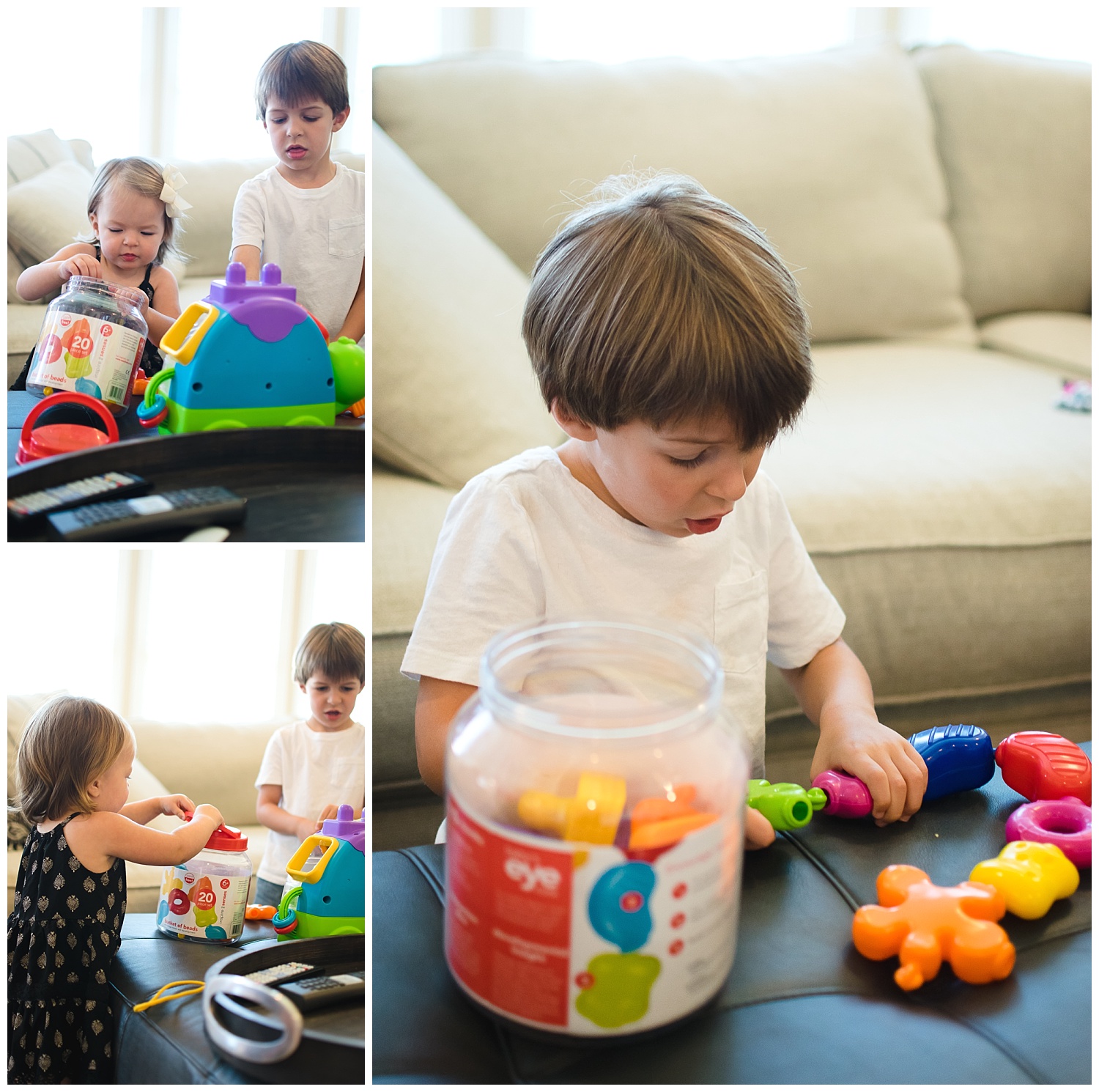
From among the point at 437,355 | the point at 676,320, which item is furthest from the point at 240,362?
the point at 437,355

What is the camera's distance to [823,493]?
134 cm

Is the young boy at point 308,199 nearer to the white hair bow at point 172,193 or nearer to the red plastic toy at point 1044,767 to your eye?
the white hair bow at point 172,193

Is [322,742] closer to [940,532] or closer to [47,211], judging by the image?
[47,211]

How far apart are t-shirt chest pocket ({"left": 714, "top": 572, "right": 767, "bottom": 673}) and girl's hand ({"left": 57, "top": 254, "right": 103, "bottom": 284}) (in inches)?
19.3

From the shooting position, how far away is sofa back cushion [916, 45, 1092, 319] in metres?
1.86

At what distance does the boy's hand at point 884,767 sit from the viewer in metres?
0.59

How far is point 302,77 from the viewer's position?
0.66 meters

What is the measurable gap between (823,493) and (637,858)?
104 centimetres

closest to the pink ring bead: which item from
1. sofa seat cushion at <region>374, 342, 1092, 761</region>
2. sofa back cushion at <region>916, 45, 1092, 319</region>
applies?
sofa seat cushion at <region>374, 342, 1092, 761</region>

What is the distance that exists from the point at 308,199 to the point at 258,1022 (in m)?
0.48

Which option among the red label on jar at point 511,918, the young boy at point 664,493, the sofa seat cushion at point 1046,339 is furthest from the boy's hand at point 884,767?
the sofa seat cushion at point 1046,339

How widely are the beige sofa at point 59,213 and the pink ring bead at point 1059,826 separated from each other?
0.57 meters

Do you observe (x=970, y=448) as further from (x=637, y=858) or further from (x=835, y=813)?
(x=637, y=858)

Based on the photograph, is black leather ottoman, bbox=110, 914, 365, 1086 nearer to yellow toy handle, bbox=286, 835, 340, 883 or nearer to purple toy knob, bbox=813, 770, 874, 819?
yellow toy handle, bbox=286, 835, 340, 883
